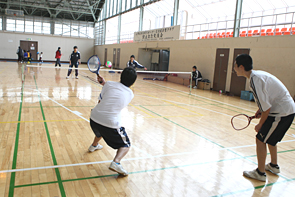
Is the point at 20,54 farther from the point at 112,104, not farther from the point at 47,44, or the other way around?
the point at 112,104

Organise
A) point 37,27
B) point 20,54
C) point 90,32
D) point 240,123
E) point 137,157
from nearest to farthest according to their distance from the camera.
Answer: point 137,157, point 240,123, point 20,54, point 37,27, point 90,32

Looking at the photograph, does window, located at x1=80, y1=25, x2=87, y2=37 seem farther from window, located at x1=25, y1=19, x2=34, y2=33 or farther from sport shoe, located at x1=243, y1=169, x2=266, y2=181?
sport shoe, located at x1=243, y1=169, x2=266, y2=181

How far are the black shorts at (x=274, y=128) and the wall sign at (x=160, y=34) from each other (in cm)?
1586

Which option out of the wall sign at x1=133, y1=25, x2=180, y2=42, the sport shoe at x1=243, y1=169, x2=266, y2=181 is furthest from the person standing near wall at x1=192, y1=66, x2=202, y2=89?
the sport shoe at x1=243, y1=169, x2=266, y2=181

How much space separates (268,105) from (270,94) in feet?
0.64

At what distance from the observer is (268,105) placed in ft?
10.9

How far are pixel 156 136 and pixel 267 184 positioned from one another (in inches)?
101

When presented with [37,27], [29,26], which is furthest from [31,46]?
[37,27]

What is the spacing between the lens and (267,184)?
12.5 feet

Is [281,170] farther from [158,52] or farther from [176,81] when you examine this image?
[158,52]

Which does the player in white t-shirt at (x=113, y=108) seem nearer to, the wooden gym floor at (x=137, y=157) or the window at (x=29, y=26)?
the wooden gym floor at (x=137, y=157)

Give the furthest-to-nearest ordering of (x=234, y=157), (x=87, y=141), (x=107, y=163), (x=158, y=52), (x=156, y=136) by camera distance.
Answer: (x=158, y=52) < (x=156, y=136) < (x=87, y=141) < (x=234, y=157) < (x=107, y=163)

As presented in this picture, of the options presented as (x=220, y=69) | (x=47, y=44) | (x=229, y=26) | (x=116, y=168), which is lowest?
(x=116, y=168)

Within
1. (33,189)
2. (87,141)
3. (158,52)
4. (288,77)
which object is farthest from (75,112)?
(158,52)
